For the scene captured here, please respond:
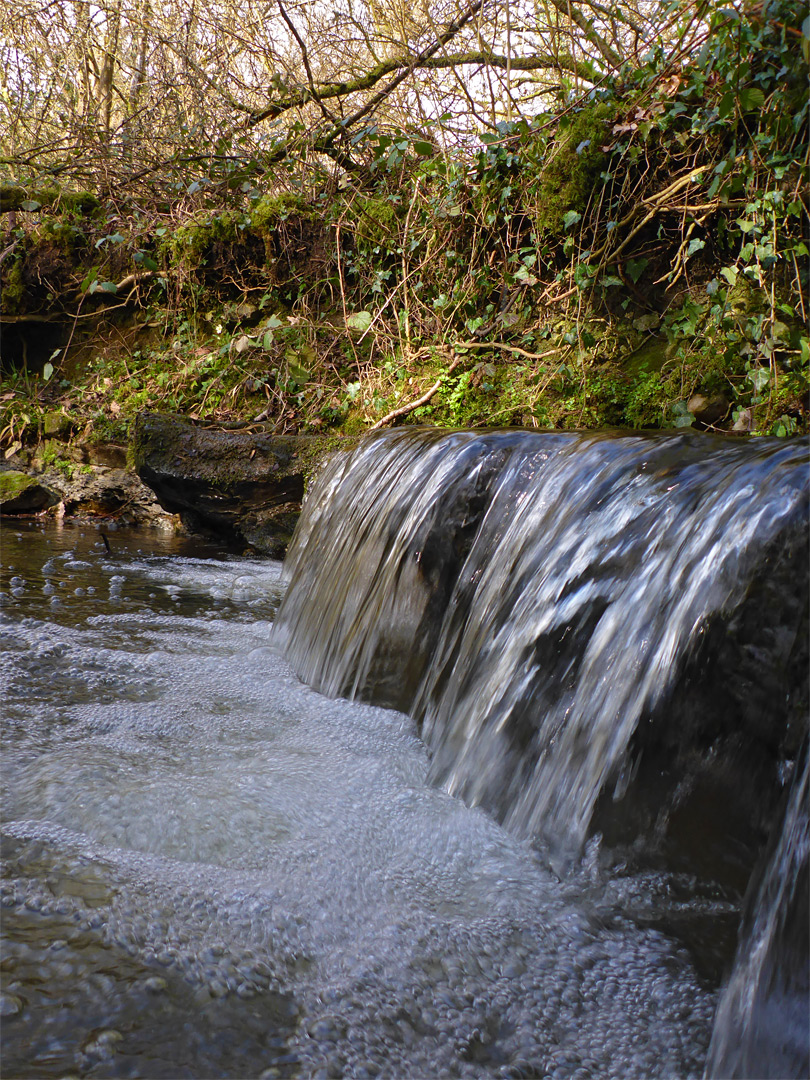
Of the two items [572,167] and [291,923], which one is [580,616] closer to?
[291,923]

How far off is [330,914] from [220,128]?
782cm

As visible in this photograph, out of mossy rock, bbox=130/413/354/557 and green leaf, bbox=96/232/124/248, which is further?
green leaf, bbox=96/232/124/248

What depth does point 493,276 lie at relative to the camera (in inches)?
216

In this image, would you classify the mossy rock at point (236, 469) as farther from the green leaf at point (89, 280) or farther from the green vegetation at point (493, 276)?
the green leaf at point (89, 280)

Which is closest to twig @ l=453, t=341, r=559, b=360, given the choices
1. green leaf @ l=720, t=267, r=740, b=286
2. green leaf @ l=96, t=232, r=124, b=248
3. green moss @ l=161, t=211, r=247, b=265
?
green leaf @ l=720, t=267, r=740, b=286

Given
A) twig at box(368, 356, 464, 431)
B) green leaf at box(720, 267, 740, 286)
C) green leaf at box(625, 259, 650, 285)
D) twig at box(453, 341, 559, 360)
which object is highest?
green leaf at box(625, 259, 650, 285)

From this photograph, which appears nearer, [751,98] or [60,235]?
[751,98]

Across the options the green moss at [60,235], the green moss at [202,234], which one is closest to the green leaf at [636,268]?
the green moss at [202,234]

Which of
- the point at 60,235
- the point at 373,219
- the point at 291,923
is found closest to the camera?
the point at 291,923

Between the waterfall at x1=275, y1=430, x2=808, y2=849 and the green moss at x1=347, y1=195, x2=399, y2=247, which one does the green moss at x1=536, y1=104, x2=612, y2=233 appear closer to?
the green moss at x1=347, y1=195, x2=399, y2=247

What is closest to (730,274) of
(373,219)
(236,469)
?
(373,219)

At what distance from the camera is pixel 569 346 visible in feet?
15.6

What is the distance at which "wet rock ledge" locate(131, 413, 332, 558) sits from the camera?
5.30 meters

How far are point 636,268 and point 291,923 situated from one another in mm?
4433
